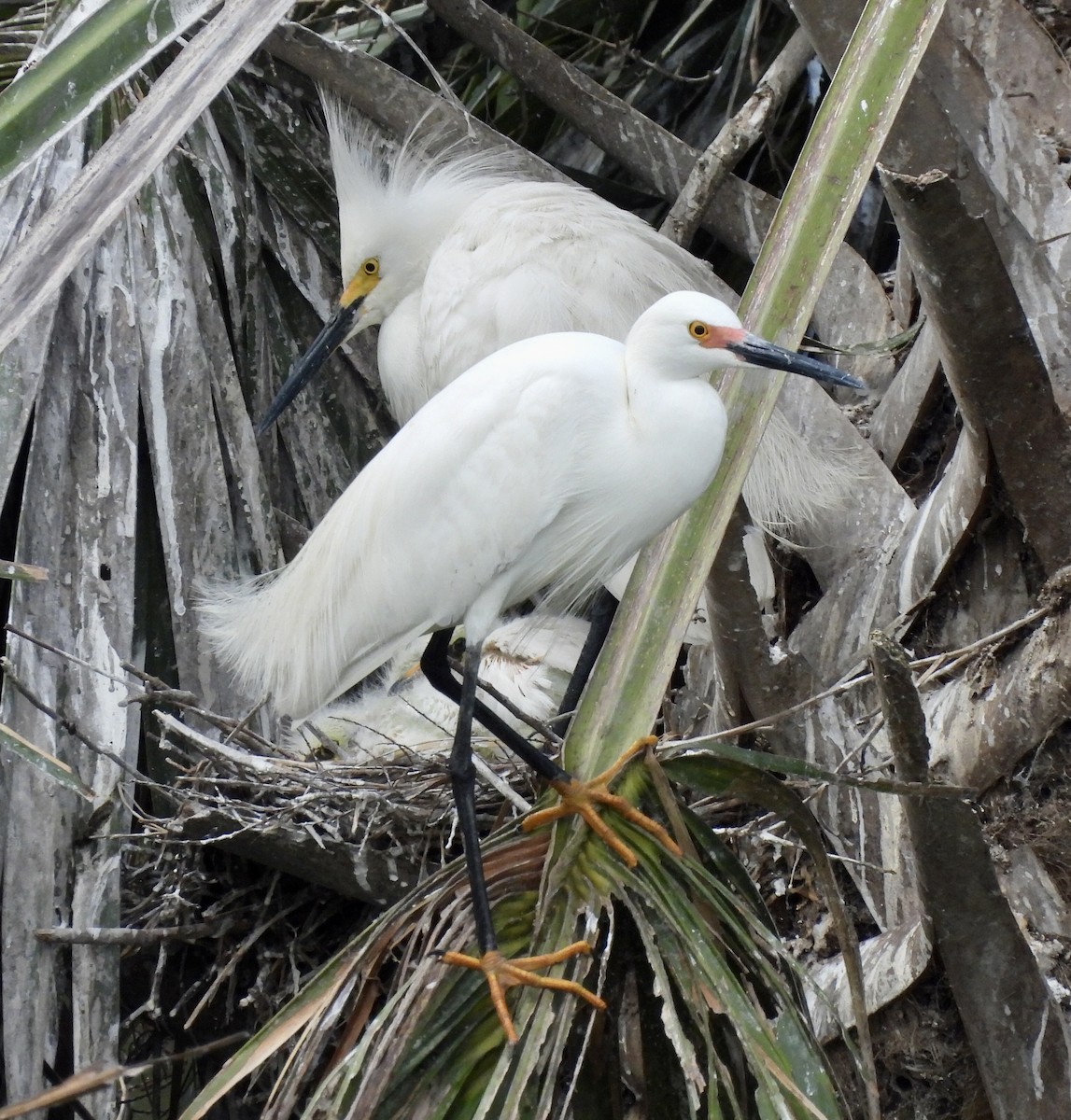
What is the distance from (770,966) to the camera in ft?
3.41

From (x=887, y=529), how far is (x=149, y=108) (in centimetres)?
172

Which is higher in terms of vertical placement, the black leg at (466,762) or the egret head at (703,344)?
the egret head at (703,344)

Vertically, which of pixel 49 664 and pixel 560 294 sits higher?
pixel 560 294

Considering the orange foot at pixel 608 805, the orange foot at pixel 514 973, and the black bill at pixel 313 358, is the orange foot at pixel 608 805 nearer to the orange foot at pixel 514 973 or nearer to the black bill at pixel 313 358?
the orange foot at pixel 514 973

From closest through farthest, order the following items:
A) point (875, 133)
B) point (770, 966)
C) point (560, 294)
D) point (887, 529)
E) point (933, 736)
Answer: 1. point (770, 966)
2. point (875, 133)
3. point (933, 736)
4. point (887, 529)
5. point (560, 294)

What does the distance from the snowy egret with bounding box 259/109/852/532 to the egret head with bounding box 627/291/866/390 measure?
3.21ft

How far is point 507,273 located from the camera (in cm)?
278

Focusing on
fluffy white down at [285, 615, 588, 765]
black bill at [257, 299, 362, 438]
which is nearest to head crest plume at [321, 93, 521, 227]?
black bill at [257, 299, 362, 438]

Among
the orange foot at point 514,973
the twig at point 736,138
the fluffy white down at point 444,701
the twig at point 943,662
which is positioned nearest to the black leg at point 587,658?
the fluffy white down at point 444,701

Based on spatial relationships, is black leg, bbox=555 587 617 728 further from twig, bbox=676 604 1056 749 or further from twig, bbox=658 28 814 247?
twig, bbox=658 28 814 247

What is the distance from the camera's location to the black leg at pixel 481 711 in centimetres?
165

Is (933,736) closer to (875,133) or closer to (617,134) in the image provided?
(875,133)

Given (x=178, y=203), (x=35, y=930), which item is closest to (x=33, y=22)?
(x=178, y=203)

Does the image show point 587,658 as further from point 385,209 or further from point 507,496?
point 385,209
